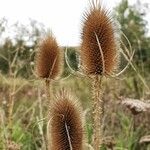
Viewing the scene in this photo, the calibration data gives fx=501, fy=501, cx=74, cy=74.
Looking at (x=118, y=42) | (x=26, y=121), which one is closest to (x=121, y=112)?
(x=26, y=121)

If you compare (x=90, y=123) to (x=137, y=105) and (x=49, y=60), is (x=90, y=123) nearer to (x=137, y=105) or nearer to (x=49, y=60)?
(x=137, y=105)

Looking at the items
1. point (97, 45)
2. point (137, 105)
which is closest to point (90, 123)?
point (137, 105)

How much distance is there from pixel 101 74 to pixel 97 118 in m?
0.26

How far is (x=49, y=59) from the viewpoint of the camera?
11.3 feet

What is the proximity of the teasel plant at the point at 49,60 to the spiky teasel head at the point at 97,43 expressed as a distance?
567 millimetres

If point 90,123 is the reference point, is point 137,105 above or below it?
above

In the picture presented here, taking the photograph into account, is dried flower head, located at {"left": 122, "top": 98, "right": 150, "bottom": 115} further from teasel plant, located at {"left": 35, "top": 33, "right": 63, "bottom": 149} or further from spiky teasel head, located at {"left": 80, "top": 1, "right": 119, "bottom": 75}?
spiky teasel head, located at {"left": 80, "top": 1, "right": 119, "bottom": 75}

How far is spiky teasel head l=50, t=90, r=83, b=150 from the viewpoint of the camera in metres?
2.50

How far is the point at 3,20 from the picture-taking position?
206 inches

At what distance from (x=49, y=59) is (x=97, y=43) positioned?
702 mm

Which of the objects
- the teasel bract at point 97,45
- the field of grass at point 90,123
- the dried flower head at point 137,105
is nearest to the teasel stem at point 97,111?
the teasel bract at point 97,45

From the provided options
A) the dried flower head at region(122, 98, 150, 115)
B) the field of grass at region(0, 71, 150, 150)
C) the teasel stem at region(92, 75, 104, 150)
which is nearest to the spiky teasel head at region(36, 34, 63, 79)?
the field of grass at region(0, 71, 150, 150)

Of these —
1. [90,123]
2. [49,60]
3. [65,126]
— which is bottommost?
[90,123]

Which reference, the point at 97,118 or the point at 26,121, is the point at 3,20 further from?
the point at 97,118
